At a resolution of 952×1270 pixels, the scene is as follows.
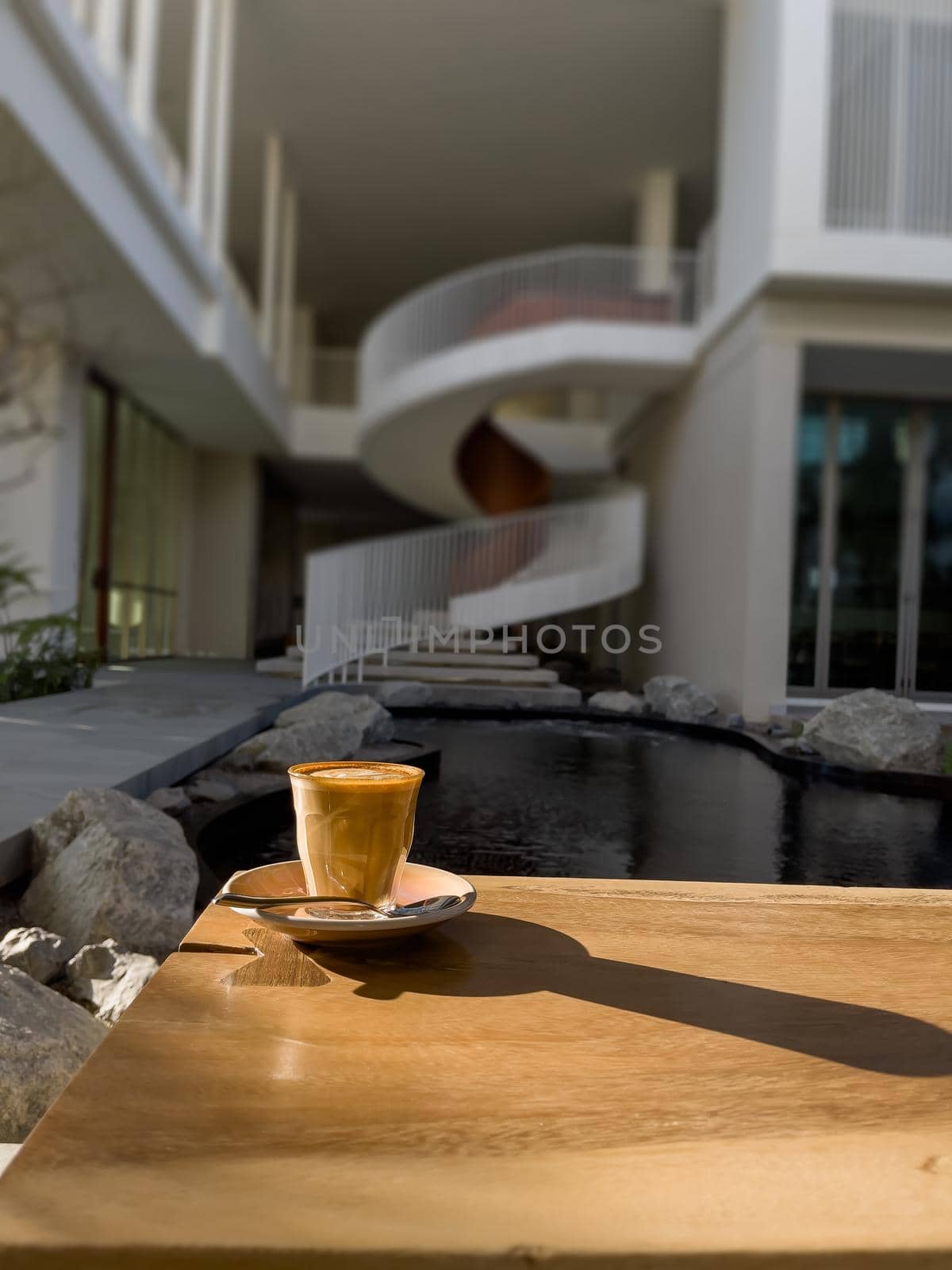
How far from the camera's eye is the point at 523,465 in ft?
46.5

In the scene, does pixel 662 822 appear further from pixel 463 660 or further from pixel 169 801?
pixel 463 660

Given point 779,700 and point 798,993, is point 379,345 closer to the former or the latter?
point 779,700

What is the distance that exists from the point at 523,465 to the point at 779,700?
21.5 ft

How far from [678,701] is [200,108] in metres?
7.02

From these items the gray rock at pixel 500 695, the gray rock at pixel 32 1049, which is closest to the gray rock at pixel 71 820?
the gray rock at pixel 32 1049

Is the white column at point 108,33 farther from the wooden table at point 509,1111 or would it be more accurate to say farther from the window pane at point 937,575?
the window pane at point 937,575

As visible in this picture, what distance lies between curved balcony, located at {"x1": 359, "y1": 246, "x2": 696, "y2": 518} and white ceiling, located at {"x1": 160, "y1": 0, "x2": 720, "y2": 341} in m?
1.70

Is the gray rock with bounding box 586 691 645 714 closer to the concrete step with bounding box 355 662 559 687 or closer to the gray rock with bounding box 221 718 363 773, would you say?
the concrete step with bounding box 355 662 559 687

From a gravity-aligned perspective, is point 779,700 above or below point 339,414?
below

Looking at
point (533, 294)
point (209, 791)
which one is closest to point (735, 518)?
point (533, 294)

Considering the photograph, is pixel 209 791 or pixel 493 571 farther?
pixel 493 571

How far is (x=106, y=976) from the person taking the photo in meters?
1.89

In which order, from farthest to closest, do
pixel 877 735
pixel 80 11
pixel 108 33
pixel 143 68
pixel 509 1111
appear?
pixel 143 68 → pixel 108 33 → pixel 80 11 → pixel 877 735 → pixel 509 1111

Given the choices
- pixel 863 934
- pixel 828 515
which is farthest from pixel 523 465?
pixel 863 934
